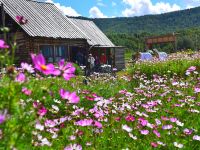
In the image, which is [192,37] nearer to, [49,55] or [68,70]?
[49,55]

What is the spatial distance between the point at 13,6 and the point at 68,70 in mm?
24360

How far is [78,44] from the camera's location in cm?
2897

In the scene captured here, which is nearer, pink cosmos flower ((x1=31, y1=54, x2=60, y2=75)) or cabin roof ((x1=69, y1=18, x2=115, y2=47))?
pink cosmos flower ((x1=31, y1=54, x2=60, y2=75))

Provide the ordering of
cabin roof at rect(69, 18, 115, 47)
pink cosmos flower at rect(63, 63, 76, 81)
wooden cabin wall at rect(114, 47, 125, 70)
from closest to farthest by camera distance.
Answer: pink cosmos flower at rect(63, 63, 76, 81)
cabin roof at rect(69, 18, 115, 47)
wooden cabin wall at rect(114, 47, 125, 70)

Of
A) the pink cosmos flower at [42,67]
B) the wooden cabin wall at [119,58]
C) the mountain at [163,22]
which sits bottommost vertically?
the wooden cabin wall at [119,58]

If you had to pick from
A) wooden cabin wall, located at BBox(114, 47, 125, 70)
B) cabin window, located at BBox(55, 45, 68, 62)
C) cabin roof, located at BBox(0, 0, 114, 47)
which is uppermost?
cabin roof, located at BBox(0, 0, 114, 47)

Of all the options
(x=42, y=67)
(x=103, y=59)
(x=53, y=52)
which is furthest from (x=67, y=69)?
(x=103, y=59)

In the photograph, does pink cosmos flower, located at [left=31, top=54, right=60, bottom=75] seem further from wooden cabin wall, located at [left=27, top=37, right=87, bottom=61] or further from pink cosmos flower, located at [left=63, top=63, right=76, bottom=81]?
wooden cabin wall, located at [left=27, top=37, right=87, bottom=61]

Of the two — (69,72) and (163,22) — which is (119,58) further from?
(163,22)

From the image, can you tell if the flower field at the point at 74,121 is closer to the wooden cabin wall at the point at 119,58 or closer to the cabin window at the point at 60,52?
the cabin window at the point at 60,52

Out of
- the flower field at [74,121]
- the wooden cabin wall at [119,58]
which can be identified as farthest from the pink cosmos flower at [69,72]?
the wooden cabin wall at [119,58]

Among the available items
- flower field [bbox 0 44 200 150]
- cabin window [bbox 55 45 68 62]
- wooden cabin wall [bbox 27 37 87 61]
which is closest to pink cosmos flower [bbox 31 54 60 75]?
flower field [bbox 0 44 200 150]

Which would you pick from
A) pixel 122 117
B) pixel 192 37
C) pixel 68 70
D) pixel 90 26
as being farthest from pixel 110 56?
pixel 192 37

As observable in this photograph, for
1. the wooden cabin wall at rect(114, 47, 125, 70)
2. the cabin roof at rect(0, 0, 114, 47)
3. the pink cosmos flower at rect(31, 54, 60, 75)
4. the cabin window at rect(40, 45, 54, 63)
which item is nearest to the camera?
the pink cosmos flower at rect(31, 54, 60, 75)
